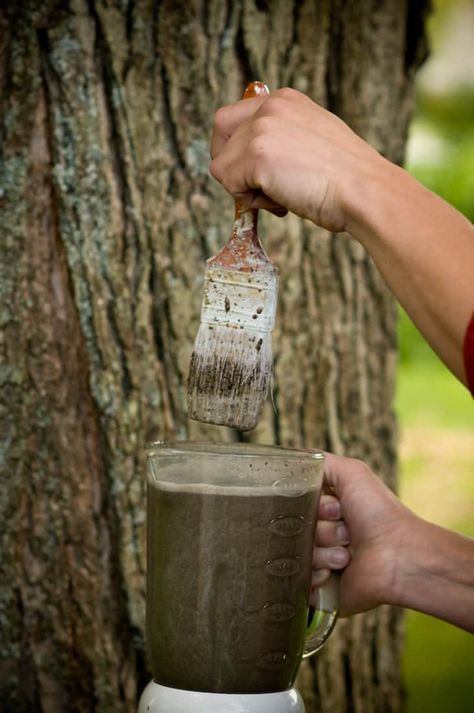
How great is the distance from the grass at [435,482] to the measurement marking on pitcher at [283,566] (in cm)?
126

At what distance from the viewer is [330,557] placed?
156 centimetres

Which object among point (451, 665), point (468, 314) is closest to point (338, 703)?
point (451, 665)

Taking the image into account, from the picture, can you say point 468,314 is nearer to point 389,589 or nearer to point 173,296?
point 389,589

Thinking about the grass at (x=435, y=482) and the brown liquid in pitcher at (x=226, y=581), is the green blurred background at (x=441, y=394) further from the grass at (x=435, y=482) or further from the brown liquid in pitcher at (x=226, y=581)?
the brown liquid in pitcher at (x=226, y=581)

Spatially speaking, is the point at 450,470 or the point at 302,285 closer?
the point at 302,285

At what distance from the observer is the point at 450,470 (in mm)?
4117

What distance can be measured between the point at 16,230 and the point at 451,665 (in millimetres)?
1879

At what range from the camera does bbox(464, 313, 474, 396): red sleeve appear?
1.18m

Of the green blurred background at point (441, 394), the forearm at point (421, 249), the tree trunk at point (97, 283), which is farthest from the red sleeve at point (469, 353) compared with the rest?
the green blurred background at point (441, 394)

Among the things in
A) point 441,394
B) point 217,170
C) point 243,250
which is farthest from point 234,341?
point 441,394

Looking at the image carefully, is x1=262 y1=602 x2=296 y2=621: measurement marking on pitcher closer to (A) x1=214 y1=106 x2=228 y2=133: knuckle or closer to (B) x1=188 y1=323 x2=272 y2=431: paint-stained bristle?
(B) x1=188 y1=323 x2=272 y2=431: paint-stained bristle

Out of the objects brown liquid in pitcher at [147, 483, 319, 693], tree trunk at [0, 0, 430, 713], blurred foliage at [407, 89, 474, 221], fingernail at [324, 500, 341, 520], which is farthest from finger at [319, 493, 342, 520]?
blurred foliage at [407, 89, 474, 221]

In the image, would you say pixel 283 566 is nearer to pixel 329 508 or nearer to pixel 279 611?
pixel 279 611

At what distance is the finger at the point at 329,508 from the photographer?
158 cm
